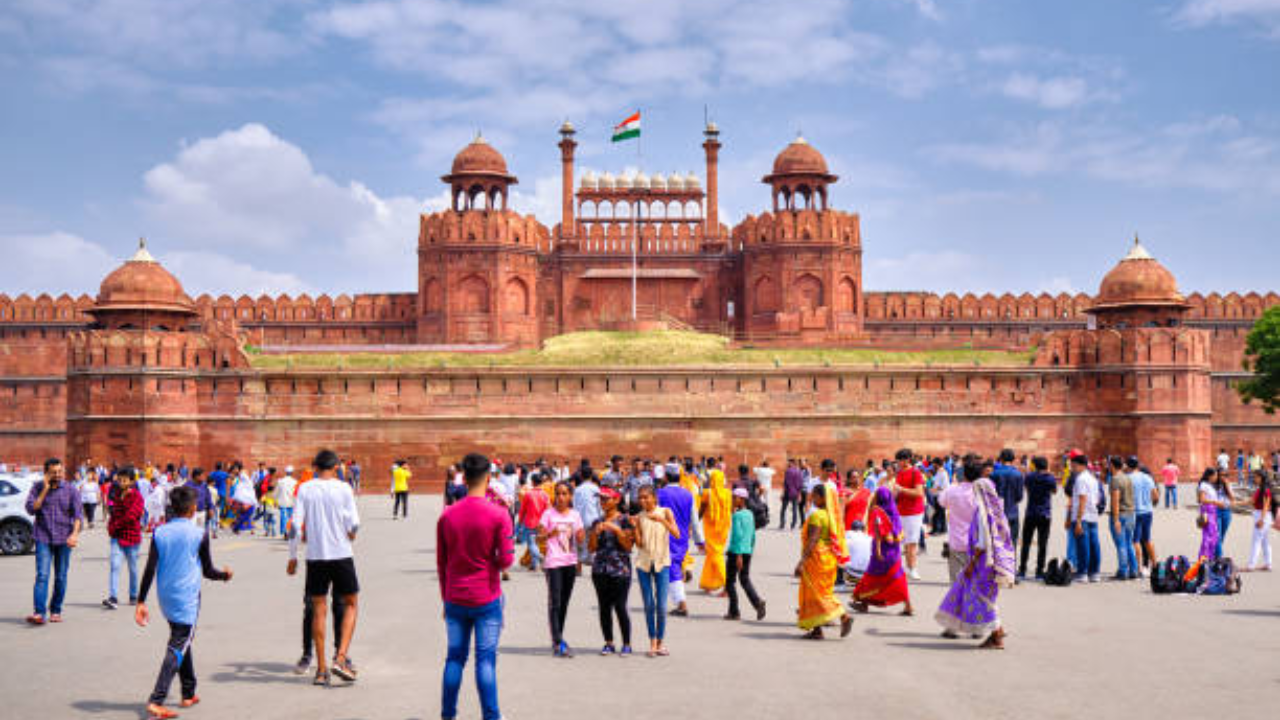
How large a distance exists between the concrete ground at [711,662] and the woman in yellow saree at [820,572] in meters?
0.21

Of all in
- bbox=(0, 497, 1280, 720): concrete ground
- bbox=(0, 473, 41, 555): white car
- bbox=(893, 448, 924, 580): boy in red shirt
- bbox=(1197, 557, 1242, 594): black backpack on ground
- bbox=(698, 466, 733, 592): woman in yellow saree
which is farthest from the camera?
bbox=(0, 473, 41, 555): white car

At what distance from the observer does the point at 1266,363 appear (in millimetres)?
37281

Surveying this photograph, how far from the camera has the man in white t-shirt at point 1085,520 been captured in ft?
36.7

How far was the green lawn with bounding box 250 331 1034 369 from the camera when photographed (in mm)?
29906

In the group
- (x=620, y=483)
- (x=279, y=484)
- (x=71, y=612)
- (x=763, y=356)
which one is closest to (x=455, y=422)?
(x=763, y=356)

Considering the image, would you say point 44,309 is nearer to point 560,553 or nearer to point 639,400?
point 639,400

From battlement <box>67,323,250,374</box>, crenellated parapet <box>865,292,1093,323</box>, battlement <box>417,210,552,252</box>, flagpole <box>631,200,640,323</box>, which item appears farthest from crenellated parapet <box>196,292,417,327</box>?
crenellated parapet <box>865,292,1093,323</box>

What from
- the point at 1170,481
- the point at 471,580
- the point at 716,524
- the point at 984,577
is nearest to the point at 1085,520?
the point at 984,577

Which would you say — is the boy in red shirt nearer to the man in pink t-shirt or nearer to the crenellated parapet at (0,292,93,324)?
the man in pink t-shirt

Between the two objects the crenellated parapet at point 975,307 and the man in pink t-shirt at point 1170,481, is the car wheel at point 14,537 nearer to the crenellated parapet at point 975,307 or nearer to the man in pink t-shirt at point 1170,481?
the man in pink t-shirt at point 1170,481

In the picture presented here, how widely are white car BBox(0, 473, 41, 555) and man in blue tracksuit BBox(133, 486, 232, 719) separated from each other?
916cm

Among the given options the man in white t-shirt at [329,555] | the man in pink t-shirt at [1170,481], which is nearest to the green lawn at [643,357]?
the man in pink t-shirt at [1170,481]

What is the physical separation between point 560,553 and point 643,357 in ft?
72.2

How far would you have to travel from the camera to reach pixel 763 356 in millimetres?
30828
